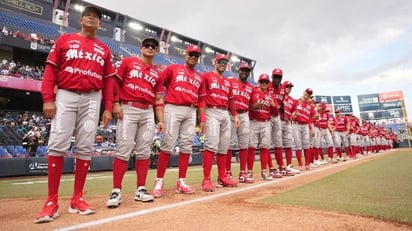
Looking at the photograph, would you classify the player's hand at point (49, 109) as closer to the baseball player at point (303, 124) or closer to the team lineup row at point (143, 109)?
the team lineup row at point (143, 109)

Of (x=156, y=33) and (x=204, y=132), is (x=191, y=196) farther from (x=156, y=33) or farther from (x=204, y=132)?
(x=156, y=33)

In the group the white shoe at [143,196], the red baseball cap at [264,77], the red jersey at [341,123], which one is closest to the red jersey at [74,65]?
the white shoe at [143,196]

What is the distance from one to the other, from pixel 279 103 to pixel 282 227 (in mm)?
4886

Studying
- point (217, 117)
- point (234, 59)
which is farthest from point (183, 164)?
point (234, 59)

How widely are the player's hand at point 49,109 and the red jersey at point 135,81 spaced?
3.00ft

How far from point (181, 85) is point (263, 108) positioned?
7.84ft

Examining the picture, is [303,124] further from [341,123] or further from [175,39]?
[175,39]

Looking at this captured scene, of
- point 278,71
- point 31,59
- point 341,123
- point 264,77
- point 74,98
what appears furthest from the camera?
point 31,59

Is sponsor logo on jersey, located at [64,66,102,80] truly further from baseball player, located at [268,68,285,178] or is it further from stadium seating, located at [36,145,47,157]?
stadium seating, located at [36,145,47,157]

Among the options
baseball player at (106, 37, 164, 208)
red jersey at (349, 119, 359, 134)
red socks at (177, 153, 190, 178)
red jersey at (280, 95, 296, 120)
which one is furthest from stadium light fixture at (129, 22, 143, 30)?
red socks at (177, 153, 190, 178)

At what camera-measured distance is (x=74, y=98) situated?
9.22 feet

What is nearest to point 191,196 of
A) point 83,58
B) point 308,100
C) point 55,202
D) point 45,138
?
point 55,202

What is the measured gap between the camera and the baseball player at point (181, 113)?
3.96 metres

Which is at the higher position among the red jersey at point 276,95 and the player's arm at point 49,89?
the red jersey at point 276,95
